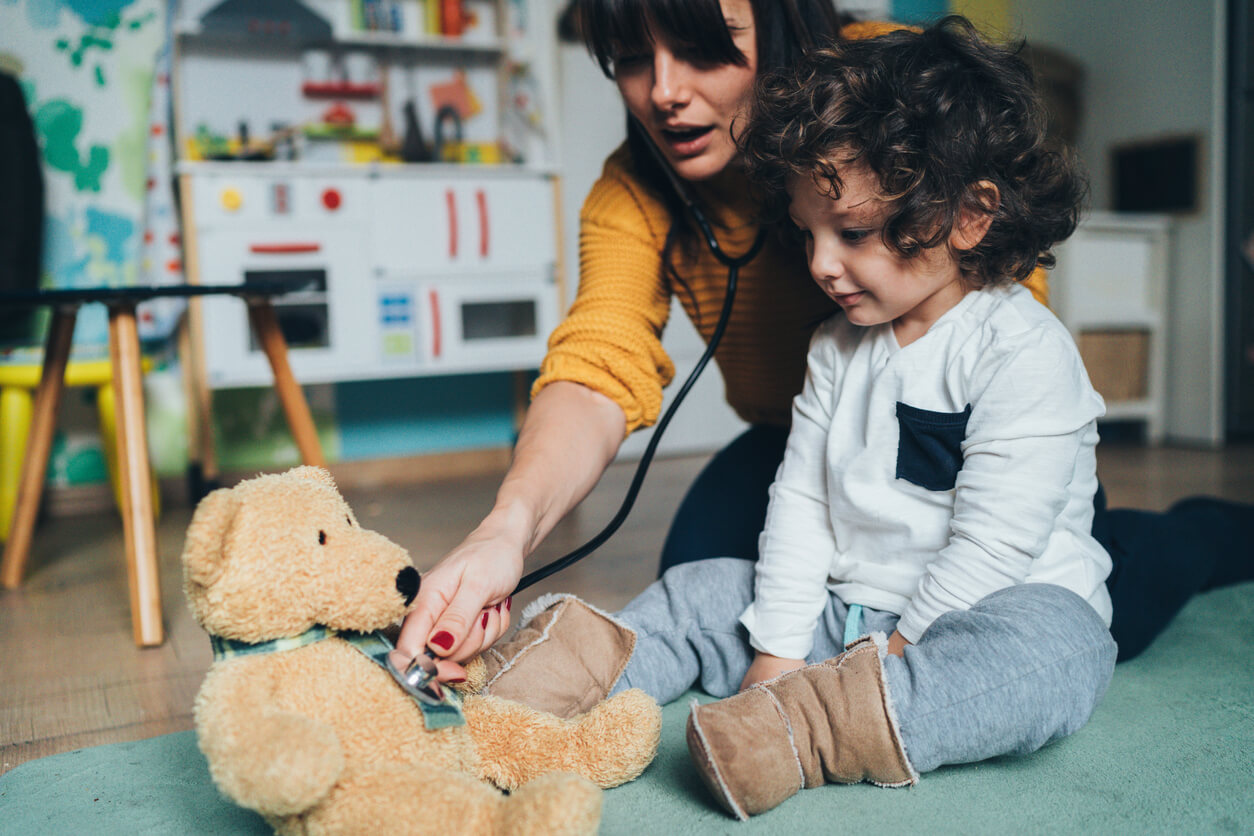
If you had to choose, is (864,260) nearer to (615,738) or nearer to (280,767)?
(615,738)

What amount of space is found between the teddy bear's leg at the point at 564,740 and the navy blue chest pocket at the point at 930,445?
0.29m

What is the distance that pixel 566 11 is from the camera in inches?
111

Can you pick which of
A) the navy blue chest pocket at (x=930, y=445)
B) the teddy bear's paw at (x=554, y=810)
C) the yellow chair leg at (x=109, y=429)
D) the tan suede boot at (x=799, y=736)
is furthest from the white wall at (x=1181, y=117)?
the teddy bear's paw at (x=554, y=810)

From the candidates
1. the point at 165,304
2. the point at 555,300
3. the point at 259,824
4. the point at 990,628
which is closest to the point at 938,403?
the point at 990,628

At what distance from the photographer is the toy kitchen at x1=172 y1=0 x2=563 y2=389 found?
2.25 metres

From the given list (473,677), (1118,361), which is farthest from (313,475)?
(1118,361)

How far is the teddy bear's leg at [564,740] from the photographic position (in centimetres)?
63

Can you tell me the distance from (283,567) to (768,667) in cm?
43

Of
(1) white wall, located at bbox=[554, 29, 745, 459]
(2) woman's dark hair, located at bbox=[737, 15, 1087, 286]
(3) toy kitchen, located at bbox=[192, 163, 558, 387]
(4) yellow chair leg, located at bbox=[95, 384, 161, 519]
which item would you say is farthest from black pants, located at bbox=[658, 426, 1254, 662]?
(1) white wall, located at bbox=[554, 29, 745, 459]

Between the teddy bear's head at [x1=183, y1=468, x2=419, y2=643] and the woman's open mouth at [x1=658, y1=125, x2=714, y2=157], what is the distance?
521 mm

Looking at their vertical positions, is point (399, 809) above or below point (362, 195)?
below

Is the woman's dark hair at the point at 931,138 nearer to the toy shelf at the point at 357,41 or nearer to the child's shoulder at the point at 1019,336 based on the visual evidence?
the child's shoulder at the point at 1019,336

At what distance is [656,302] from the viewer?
3.51ft

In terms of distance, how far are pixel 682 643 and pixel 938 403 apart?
313 mm
